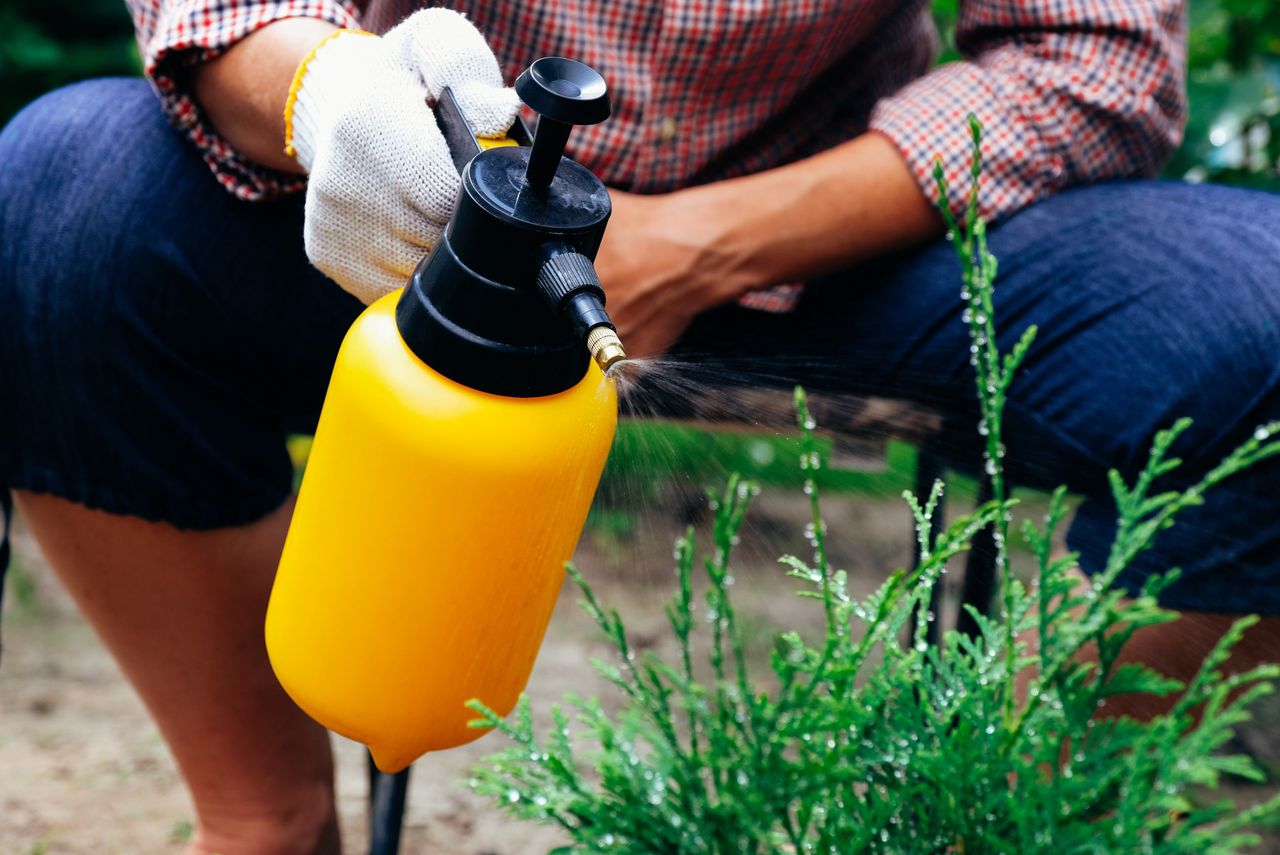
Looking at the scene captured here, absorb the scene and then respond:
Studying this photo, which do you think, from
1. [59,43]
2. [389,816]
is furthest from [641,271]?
[59,43]

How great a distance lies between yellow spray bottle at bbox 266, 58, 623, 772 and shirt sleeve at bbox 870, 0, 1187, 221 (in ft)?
2.12

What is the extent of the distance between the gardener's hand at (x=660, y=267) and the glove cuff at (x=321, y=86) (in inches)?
14.2

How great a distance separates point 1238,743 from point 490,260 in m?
1.84

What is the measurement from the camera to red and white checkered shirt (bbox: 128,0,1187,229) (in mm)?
1312

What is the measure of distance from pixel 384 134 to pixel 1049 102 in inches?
32.3

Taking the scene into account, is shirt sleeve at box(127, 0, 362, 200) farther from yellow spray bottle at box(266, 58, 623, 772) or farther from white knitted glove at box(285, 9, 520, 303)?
yellow spray bottle at box(266, 58, 623, 772)

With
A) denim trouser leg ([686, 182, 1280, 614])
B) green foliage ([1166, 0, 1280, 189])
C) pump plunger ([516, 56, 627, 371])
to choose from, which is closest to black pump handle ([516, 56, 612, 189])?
pump plunger ([516, 56, 627, 371])

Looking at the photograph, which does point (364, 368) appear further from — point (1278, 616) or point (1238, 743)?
point (1238, 743)

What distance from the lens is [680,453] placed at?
1485 millimetres

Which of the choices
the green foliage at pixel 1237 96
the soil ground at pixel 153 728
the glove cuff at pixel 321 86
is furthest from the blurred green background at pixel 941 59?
the glove cuff at pixel 321 86

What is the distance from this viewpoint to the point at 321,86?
0.94m

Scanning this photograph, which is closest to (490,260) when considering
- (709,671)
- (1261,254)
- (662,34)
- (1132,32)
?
(662,34)

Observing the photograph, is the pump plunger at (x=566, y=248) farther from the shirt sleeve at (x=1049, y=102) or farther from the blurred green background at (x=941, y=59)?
the shirt sleeve at (x=1049, y=102)

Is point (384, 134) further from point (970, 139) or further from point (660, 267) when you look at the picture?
point (970, 139)
